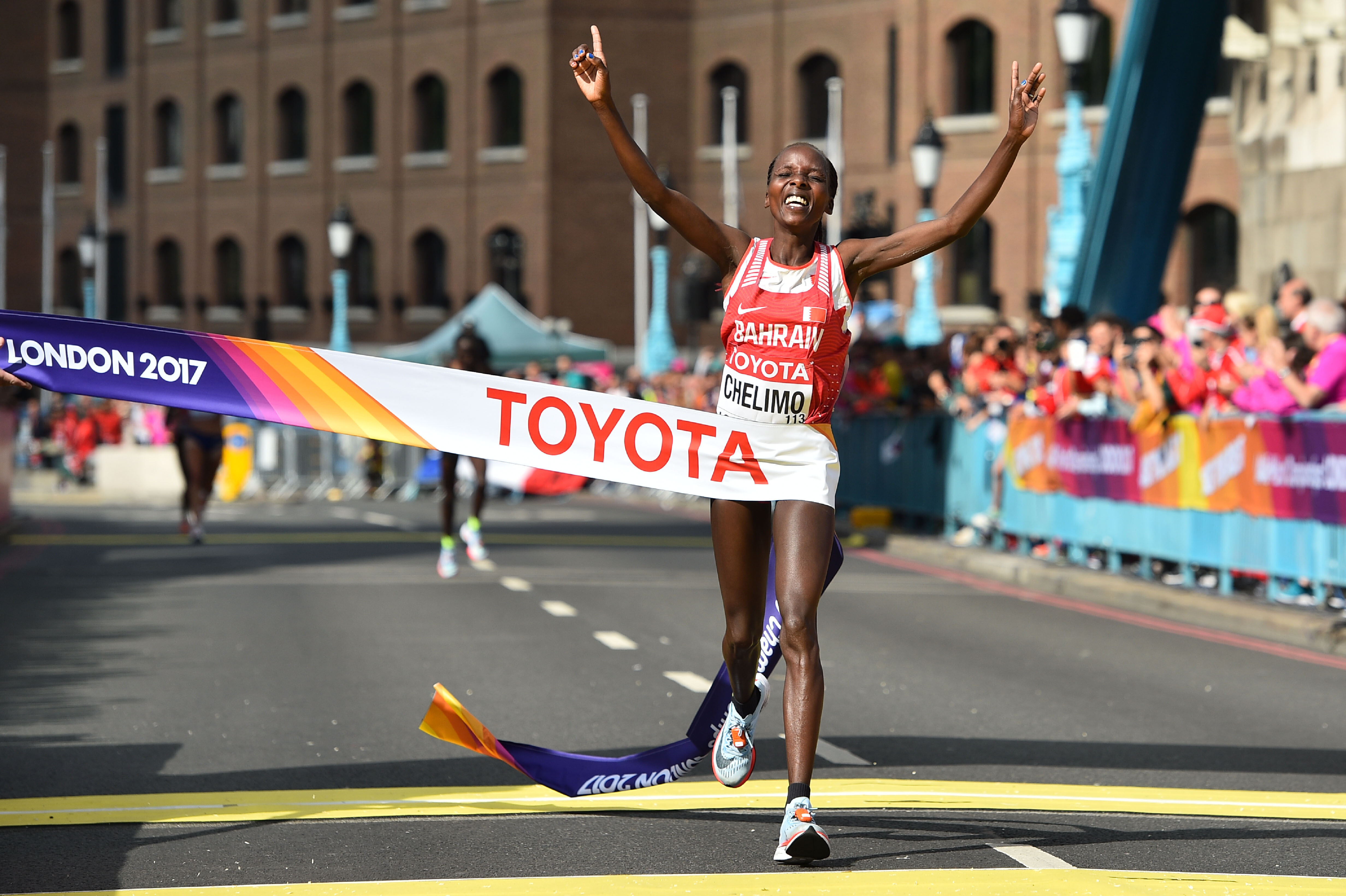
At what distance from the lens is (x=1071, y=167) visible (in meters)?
22.1

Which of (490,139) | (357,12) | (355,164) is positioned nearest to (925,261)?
(490,139)

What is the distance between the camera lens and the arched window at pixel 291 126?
5903 centimetres

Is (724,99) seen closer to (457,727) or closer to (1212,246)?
(1212,246)

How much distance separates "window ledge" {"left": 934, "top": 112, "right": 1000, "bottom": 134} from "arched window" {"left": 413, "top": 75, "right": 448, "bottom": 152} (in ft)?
49.6

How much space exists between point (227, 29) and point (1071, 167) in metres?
42.5

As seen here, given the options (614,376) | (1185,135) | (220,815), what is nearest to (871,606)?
(220,815)

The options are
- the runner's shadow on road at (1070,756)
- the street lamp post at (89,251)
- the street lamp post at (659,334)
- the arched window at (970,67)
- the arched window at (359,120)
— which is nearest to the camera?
the runner's shadow on road at (1070,756)

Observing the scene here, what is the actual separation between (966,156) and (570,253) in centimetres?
1146

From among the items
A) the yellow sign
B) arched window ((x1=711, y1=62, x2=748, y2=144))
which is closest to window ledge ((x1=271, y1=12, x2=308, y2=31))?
arched window ((x1=711, y1=62, x2=748, y2=144))

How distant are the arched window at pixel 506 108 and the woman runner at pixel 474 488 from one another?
3764 centimetres

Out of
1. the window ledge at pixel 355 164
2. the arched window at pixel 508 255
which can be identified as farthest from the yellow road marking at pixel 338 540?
the window ledge at pixel 355 164

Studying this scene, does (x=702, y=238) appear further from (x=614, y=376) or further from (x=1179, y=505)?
(x=614, y=376)

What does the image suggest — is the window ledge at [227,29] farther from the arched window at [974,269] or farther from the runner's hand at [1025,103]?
the runner's hand at [1025,103]

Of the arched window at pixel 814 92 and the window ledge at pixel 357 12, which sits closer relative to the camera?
the arched window at pixel 814 92
